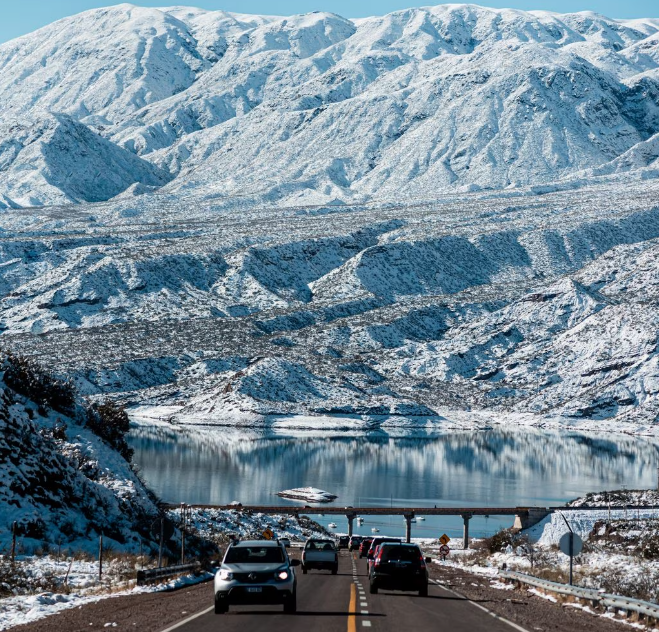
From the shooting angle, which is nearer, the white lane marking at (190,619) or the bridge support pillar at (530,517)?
the white lane marking at (190,619)

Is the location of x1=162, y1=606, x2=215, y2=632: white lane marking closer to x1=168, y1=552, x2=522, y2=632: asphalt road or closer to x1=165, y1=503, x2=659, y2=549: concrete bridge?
x1=168, y1=552, x2=522, y2=632: asphalt road

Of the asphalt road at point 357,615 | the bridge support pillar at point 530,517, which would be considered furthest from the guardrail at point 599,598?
the bridge support pillar at point 530,517

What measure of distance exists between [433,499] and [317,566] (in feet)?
356

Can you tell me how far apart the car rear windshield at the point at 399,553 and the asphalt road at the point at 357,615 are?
115 cm

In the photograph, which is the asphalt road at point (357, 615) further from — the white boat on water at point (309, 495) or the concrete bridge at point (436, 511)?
the white boat on water at point (309, 495)

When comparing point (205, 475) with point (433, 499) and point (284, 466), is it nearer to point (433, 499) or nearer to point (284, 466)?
point (284, 466)

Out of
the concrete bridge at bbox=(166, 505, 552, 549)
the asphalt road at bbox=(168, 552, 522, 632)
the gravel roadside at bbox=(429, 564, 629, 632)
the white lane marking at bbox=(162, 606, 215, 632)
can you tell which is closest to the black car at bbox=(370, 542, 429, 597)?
the asphalt road at bbox=(168, 552, 522, 632)

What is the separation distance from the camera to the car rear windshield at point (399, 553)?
3450 cm

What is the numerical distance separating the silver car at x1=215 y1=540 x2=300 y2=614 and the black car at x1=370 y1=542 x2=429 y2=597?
23.7 ft

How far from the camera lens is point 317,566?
4762 cm

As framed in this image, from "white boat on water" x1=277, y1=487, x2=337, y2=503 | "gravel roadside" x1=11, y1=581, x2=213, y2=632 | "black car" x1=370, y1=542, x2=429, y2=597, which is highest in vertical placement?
"white boat on water" x1=277, y1=487, x2=337, y2=503

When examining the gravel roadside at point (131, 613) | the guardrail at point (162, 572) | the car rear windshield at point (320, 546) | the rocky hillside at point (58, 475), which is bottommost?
the gravel roadside at point (131, 613)

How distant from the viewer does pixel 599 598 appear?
31.2 metres

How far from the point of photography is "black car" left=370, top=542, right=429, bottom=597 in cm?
3438
